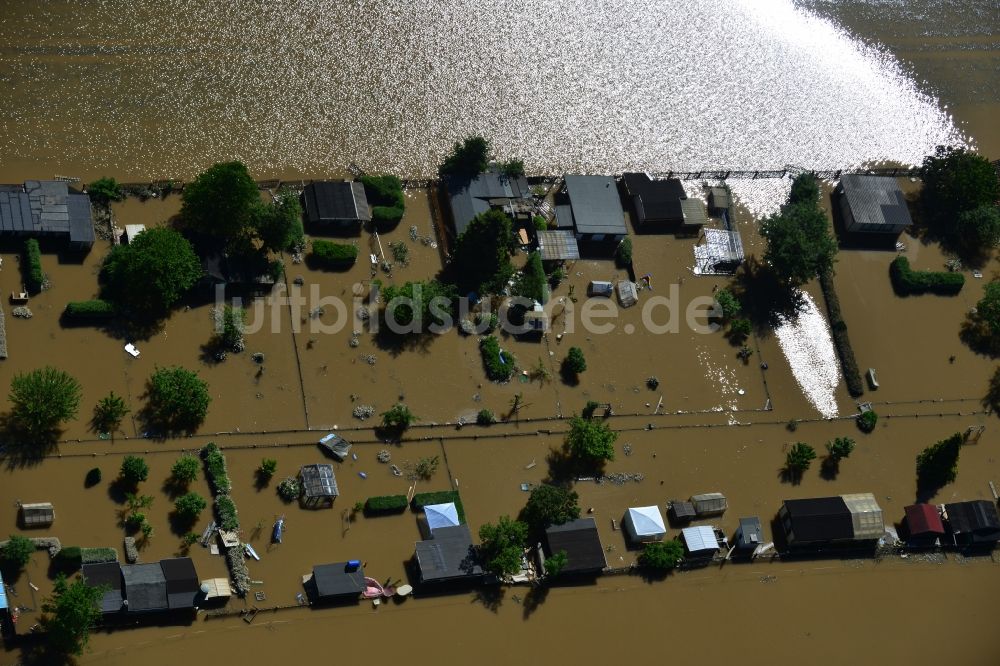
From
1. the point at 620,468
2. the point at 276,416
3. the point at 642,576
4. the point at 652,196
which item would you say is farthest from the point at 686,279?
the point at 276,416

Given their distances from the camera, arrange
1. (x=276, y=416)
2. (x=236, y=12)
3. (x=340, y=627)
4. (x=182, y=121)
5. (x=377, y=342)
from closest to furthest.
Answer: (x=340, y=627) → (x=276, y=416) → (x=377, y=342) → (x=182, y=121) → (x=236, y=12)

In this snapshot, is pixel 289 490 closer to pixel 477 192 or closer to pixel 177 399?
pixel 177 399

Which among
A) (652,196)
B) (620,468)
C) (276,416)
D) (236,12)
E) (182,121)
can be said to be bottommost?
(620,468)

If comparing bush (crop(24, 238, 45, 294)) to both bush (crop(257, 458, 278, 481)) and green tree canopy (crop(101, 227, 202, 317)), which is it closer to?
green tree canopy (crop(101, 227, 202, 317))

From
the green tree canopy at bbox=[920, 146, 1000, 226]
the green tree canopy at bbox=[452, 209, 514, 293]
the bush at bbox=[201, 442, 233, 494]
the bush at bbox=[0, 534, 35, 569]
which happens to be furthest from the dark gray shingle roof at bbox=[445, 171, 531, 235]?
the bush at bbox=[0, 534, 35, 569]

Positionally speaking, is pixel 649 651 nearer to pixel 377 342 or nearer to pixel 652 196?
pixel 377 342

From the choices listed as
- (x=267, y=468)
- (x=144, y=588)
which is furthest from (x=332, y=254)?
(x=144, y=588)

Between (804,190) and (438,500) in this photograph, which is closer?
(438,500)

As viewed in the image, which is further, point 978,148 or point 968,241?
point 978,148
